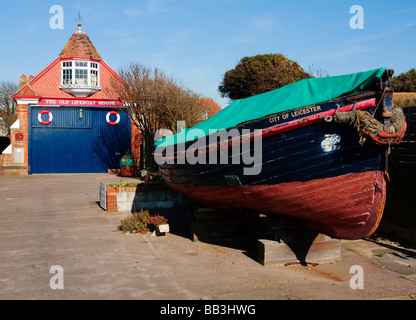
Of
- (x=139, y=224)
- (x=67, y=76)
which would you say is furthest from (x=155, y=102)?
(x=139, y=224)

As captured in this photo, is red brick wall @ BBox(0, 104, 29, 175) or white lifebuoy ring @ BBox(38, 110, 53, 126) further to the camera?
white lifebuoy ring @ BBox(38, 110, 53, 126)

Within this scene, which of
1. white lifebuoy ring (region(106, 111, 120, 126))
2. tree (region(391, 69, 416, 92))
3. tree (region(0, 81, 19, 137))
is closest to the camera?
white lifebuoy ring (region(106, 111, 120, 126))

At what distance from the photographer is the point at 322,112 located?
5820mm

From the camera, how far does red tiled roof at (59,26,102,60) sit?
23.6 metres

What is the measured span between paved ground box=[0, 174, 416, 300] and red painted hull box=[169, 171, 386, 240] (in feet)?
2.43

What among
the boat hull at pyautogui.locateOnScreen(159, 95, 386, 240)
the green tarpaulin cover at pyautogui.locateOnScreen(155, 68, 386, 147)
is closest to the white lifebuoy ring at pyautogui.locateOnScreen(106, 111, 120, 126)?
the green tarpaulin cover at pyautogui.locateOnScreen(155, 68, 386, 147)

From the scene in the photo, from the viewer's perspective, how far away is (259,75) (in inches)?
833

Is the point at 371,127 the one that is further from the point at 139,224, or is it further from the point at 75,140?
the point at 75,140

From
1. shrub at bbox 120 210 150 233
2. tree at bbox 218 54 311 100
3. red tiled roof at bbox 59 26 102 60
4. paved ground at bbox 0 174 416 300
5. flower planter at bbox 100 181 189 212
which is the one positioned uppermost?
red tiled roof at bbox 59 26 102 60

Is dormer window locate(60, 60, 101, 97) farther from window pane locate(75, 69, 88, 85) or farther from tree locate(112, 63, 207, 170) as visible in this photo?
tree locate(112, 63, 207, 170)

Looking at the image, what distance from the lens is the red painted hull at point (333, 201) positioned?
5.79m

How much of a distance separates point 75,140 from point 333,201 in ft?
65.9

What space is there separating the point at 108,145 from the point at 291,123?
63.8 ft

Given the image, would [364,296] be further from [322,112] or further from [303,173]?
[322,112]
